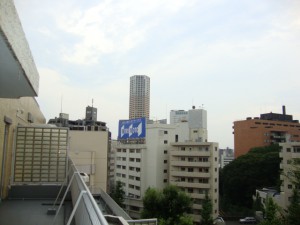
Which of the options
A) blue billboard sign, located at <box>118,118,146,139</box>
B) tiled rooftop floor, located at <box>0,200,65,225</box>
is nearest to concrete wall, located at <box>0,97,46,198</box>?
tiled rooftop floor, located at <box>0,200,65,225</box>

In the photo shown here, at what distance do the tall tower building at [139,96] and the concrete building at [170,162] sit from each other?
7392 centimetres

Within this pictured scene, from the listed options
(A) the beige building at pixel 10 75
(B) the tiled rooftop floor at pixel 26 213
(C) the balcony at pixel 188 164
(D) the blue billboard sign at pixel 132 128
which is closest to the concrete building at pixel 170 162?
(C) the balcony at pixel 188 164

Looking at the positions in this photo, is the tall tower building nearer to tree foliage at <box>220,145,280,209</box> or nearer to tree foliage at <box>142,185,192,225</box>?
tree foliage at <box>220,145,280,209</box>

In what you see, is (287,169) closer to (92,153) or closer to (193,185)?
(193,185)

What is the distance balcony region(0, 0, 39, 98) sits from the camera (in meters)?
2.30

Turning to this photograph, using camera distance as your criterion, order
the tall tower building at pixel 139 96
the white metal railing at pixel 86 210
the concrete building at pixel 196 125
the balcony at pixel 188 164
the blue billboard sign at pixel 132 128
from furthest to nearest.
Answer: the tall tower building at pixel 139 96 → the concrete building at pixel 196 125 → the blue billboard sign at pixel 132 128 → the balcony at pixel 188 164 → the white metal railing at pixel 86 210

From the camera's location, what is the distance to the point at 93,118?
63.8m

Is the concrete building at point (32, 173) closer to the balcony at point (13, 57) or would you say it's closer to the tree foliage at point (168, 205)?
the balcony at point (13, 57)

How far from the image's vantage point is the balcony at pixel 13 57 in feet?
7.56

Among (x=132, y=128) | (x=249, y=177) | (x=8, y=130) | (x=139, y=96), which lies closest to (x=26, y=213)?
(x=8, y=130)

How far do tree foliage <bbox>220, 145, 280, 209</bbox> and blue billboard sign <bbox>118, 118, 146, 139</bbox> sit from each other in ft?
47.3

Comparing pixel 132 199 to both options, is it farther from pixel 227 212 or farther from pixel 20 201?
pixel 20 201

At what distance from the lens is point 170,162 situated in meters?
35.8

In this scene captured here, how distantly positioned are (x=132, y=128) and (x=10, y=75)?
3611 centimetres
